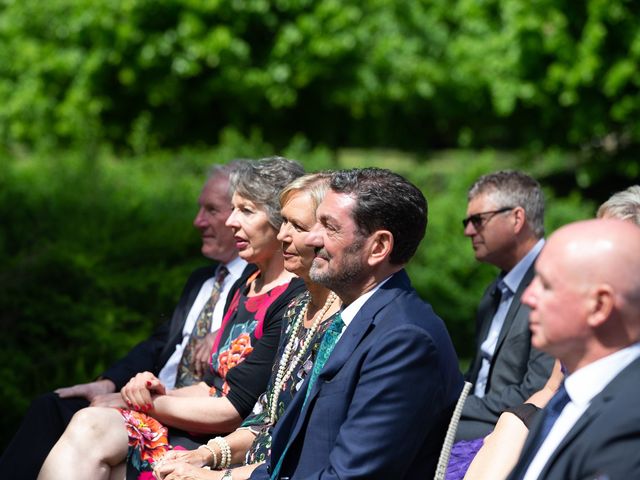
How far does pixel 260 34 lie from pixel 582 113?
465 centimetres

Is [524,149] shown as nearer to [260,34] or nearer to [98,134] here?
[260,34]

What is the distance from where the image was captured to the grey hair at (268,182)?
456 centimetres

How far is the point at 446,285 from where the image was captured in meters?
9.42

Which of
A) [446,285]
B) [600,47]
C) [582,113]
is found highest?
[600,47]

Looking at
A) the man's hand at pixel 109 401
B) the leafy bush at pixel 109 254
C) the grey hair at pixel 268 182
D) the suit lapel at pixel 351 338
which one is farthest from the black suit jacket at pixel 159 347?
the suit lapel at pixel 351 338

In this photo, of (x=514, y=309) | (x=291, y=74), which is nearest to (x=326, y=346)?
(x=514, y=309)

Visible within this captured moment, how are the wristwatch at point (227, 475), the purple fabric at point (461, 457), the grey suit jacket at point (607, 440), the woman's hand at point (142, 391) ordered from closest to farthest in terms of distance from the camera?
the grey suit jacket at point (607, 440)
the wristwatch at point (227, 475)
the purple fabric at point (461, 457)
the woman's hand at point (142, 391)

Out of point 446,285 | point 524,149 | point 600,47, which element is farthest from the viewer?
point 524,149

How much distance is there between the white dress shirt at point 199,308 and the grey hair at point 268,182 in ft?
1.78

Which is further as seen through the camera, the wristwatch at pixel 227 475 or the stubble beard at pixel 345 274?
the wristwatch at pixel 227 475

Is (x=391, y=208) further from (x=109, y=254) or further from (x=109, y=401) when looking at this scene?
(x=109, y=254)

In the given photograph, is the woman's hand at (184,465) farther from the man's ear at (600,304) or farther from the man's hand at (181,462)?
the man's ear at (600,304)

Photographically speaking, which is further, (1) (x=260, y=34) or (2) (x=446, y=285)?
(1) (x=260, y=34)

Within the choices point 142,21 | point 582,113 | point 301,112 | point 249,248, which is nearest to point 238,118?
point 301,112
